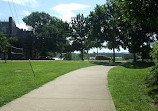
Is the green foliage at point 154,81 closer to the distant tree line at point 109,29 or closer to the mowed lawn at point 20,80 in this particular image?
the distant tree line at point 109,29

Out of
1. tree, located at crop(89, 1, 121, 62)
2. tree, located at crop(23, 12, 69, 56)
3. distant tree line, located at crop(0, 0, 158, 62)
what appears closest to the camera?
distant tree line, located at crop(0, 0, 158, 62)

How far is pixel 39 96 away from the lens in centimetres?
659

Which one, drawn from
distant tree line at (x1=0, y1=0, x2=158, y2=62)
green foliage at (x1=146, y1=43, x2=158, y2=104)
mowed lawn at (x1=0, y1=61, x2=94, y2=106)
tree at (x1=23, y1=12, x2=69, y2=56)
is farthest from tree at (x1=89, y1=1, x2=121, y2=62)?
green foliage at (x1=146, y1=43, x2=158, y2=104)

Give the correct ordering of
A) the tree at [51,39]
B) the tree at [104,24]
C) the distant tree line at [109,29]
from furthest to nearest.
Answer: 1. the tree at [51,39]
2. the tree at [104,24]
3. the distant tree line at [109,29]

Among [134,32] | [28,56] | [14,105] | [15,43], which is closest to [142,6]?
[14,105]

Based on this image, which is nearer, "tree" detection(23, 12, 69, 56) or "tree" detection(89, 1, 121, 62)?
"tree" detection(89, 1, 121, 62)

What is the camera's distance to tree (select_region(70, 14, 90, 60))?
60.9 meters

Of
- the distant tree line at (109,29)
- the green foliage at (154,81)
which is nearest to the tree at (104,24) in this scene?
the distant tree line at (109,29)

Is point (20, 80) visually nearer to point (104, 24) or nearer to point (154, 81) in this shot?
point (154, 81)

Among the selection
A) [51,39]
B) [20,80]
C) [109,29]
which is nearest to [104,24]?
[109,29]

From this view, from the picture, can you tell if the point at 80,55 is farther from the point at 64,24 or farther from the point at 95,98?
the point at 95,98

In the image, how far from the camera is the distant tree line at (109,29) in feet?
21.6

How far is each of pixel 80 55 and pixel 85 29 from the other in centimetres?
958

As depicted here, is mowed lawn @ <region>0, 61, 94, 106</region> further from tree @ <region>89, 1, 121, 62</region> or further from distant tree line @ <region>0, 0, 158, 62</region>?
tree @ <region>89, 1, 121, 62</region>
